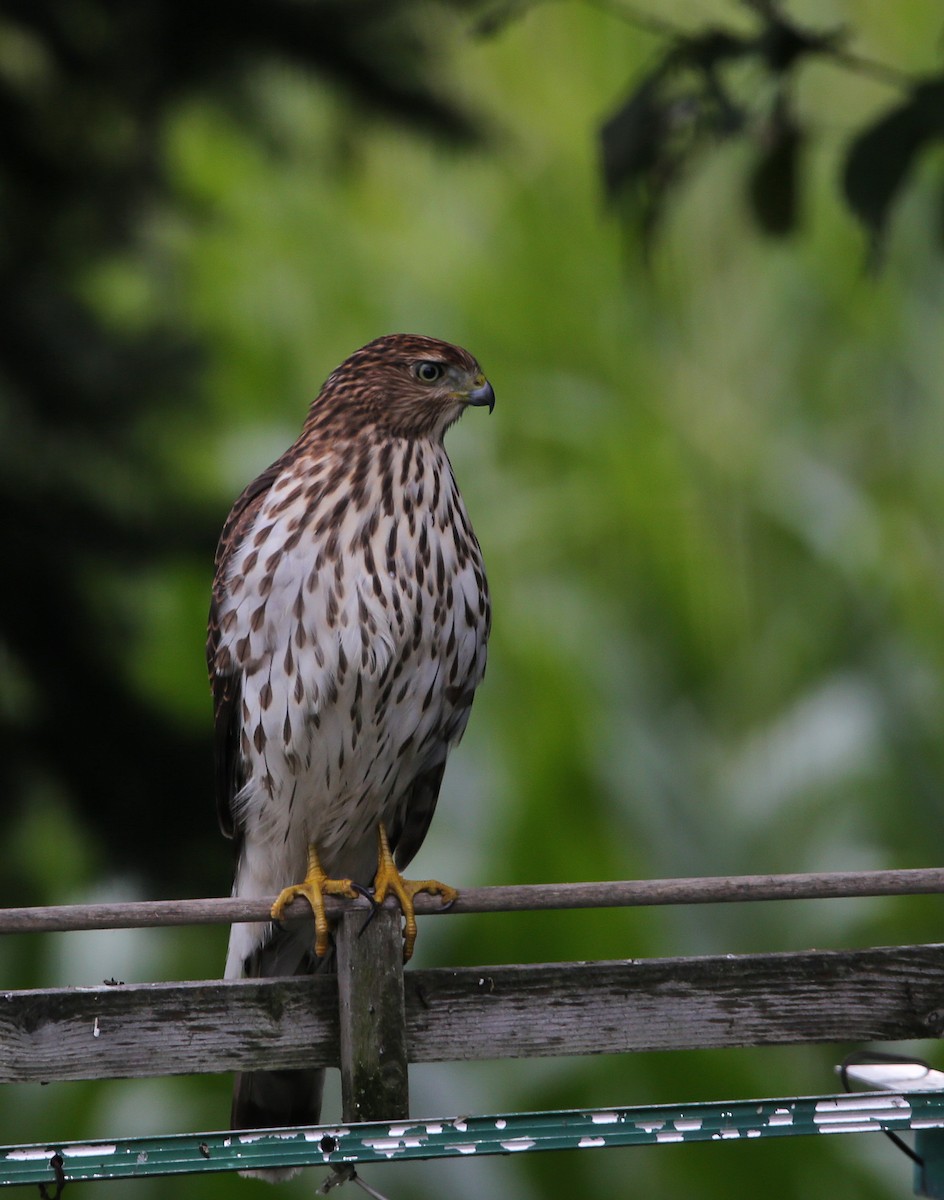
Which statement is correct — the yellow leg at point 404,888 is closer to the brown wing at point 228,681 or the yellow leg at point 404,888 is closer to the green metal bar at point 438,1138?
the brown wing at point 228,681

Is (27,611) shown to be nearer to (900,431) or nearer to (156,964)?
(156,964)

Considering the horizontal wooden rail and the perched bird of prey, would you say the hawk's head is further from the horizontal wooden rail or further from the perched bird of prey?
the horizontal wooden rail

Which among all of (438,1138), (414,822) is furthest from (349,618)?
(438,1138)

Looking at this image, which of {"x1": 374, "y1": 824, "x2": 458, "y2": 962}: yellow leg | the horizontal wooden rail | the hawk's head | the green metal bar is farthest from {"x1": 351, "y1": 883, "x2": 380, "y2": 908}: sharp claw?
the hawk's head

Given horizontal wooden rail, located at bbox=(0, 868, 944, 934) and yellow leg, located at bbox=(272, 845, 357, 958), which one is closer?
horizontal wooden rail, located at bbox=(0, 868, 944, 934)

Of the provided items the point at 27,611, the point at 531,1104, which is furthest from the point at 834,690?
the point at 27,611

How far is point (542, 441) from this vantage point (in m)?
5.08

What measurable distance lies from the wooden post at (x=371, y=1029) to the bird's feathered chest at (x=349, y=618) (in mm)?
612

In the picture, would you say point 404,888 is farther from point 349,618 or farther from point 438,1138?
point 438,1138

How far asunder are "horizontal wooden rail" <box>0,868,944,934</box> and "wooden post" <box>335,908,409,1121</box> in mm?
125

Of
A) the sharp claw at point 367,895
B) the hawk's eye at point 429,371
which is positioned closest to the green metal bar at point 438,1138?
the sharp claw at point 367,895

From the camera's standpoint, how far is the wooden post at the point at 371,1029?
1946 mm

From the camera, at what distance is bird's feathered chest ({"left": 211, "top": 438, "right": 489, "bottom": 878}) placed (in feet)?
8.23

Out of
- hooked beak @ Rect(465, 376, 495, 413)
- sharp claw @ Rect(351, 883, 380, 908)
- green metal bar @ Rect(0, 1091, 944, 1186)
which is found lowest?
green metal bar @ Rect(0, 1091, 944, 1186)
